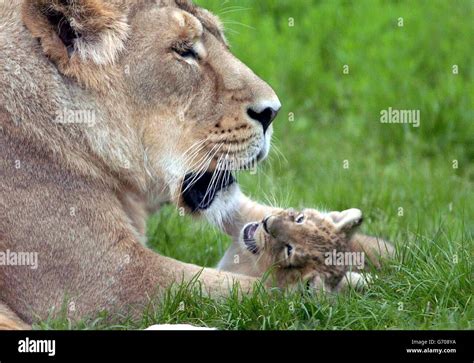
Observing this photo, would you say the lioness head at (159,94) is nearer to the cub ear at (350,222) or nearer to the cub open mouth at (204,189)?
the cub open mouth at (204,189)

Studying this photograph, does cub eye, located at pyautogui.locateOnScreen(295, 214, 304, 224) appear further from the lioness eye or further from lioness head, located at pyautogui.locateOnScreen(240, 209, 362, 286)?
the lioness eye

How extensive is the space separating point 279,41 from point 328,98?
0.84m

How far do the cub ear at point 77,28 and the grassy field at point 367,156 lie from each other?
1.28 m

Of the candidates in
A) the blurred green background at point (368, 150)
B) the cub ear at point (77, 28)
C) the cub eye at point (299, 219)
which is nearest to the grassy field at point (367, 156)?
the blurred green background at point (368, 150)

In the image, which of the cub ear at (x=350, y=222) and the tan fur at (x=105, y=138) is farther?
the cub ear at (x=350, y=222)

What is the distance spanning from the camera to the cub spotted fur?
19.6 ft

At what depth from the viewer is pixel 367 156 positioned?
33.1ft

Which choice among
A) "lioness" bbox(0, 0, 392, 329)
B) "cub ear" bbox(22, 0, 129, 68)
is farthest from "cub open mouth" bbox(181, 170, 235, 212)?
"cub ear" bbox(22, 0, 129, 68)

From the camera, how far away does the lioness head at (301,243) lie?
5961 millimetres

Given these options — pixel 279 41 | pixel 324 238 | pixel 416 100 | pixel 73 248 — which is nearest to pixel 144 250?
pixel 73 248

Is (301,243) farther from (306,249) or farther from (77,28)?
(77,28)

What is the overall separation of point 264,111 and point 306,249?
0.75 meters

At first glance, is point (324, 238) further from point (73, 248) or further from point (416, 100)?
point (416, 100)

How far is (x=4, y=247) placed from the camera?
551 cm
